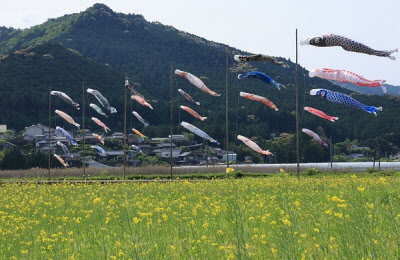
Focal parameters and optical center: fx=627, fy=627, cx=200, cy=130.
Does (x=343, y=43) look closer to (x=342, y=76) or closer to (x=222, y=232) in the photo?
(x=342, y=76)

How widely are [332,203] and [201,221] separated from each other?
2989mm

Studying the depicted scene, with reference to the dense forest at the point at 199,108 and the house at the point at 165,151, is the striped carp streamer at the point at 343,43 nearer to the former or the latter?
the dense forest at the point at 199,108

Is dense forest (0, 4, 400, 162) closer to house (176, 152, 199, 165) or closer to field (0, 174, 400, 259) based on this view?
house (176, 152, 199, 165)

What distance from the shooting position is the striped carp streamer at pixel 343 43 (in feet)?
81.8

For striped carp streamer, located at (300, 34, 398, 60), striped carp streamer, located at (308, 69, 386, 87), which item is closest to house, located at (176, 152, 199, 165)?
striped carp streamer, located at (308, 69, 386, 87)

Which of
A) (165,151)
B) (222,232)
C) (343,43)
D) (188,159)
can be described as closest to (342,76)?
(343,43)

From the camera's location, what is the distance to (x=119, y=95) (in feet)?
355

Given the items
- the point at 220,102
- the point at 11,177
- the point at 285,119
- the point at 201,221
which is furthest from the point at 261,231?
the point at 220,102

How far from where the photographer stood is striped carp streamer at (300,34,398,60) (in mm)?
24938

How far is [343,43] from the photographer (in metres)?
26.5

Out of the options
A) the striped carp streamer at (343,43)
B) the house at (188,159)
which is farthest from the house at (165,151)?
the striped carp streamer at (343,43)

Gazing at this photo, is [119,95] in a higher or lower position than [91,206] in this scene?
higher

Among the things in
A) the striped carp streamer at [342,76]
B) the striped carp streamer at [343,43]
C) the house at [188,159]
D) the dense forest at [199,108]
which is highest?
the dense forest at [199,108]

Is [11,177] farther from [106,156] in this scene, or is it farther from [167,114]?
[167,114]
